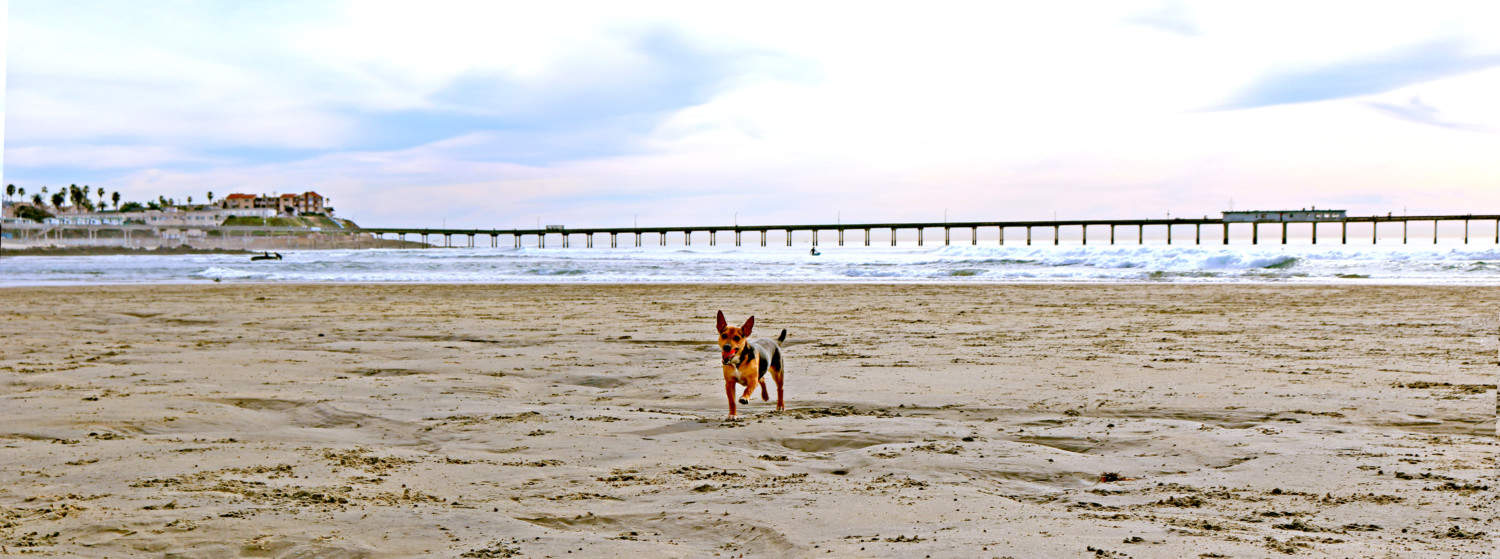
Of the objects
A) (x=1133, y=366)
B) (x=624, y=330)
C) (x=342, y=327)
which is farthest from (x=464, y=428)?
(x=342, y=327)

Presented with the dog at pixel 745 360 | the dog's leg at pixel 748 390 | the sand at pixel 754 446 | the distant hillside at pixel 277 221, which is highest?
the distant hillside at pixel 277 221

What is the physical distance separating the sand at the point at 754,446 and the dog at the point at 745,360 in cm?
19

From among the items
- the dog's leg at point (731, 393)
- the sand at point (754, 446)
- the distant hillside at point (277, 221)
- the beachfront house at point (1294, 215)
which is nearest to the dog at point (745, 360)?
the dog's leg at point (731, 393)

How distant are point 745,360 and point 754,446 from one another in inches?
28.4

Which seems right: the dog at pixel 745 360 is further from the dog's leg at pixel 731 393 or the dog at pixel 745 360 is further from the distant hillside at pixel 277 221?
the distant hillside at pixel 277 221

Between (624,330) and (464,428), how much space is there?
5580mm

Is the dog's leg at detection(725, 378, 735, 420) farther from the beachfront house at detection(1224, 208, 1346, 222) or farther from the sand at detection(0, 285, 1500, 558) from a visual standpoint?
the beachfront house at detection(1224, 208, 1346, 222)

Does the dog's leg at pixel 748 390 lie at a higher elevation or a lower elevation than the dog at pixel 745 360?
lower

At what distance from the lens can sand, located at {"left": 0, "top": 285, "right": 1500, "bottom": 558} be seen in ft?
10.5

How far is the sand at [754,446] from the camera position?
3199 millimetres

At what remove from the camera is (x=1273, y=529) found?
10.5 ft

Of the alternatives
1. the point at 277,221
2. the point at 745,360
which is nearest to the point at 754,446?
the point at 745,360

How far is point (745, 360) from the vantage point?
5.30m

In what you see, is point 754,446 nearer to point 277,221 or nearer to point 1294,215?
point 1294,215
